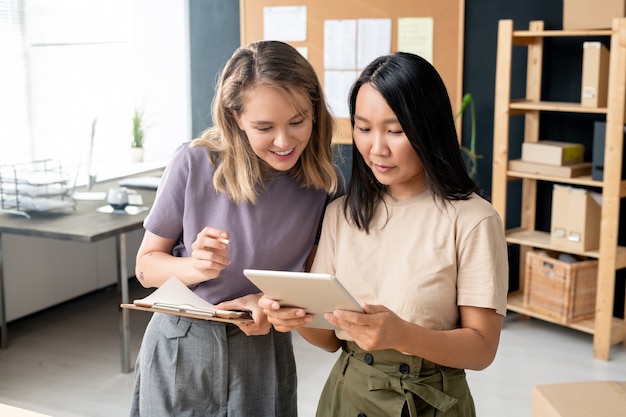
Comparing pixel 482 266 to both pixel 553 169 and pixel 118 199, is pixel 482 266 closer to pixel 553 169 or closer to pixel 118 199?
pixel 118 199

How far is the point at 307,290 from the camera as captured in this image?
142cm

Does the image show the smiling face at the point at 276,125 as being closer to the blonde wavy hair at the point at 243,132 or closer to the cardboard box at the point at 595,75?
the blonde wavy hair at the point at 243,132

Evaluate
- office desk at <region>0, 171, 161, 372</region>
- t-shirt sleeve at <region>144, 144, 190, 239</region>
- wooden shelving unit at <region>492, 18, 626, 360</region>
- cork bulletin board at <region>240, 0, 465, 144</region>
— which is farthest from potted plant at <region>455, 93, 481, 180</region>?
t-shirt sleeve at <region>144, 144, 190, 239</region>

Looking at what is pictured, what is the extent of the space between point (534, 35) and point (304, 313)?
128 inches

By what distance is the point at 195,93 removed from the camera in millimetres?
5883

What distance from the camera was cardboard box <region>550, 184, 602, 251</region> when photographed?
4.23 meters

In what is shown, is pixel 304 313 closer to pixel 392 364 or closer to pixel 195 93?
pixel 392 364

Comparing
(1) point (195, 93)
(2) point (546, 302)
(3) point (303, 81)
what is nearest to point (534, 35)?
(2) point (546, 302)

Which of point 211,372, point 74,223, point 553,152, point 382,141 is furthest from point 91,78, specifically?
point 382,141

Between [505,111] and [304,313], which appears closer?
[304,313]

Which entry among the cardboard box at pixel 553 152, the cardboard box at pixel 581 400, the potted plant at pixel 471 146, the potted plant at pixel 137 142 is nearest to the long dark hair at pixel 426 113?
the cardboard box at pixel 581 400

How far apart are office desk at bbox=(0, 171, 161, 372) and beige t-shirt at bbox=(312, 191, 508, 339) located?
2.12 meters

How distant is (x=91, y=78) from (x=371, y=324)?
437 cm

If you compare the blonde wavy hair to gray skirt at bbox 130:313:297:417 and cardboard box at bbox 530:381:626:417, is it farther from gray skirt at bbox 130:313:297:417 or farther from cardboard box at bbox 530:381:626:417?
cardboard box at bbox 530:381:626:417
